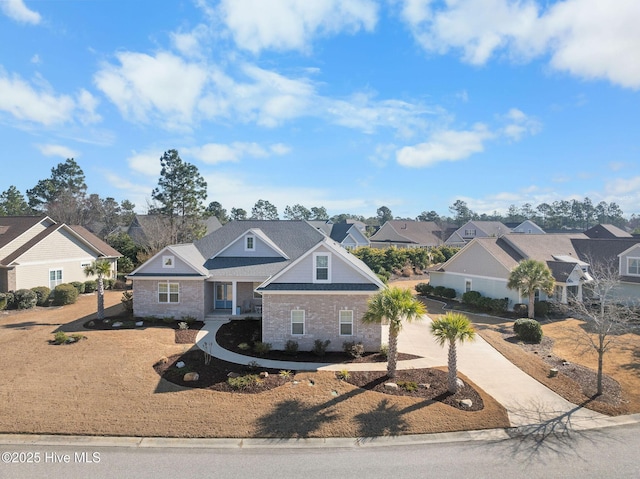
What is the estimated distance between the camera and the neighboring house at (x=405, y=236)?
72688 millimetres

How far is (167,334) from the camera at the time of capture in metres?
21.9

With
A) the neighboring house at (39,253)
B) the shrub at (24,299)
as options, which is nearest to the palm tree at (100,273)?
the shrub at (24,299)

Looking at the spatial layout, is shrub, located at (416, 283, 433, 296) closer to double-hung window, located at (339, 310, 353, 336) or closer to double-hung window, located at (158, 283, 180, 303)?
double-hung window, located at (339, 310, 353, 336)

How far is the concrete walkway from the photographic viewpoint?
13.4m

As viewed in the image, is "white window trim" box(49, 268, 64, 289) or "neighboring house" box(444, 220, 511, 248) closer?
"white window trim" box(49, 268, 64, 289)

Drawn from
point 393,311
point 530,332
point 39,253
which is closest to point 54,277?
point 39,253

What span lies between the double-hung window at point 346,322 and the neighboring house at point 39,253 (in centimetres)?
2609

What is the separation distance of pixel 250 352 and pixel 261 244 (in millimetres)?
10630

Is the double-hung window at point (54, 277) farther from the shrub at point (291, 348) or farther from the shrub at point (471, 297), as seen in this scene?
the shrub at point (471, 297)

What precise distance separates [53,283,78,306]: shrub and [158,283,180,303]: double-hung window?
10822mm

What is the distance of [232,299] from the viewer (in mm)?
26922

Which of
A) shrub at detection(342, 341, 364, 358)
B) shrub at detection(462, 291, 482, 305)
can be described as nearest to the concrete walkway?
shrub at detection(342, 341, 364, 358)

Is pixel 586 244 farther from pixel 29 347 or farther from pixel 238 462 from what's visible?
pixel 29 347

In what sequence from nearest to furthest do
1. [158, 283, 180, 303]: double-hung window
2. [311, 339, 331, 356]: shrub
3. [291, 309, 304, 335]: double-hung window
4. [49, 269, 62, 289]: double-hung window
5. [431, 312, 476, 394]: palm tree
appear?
[431, 312, 476, 394]: palm tree
[311, 339, 331, 356]: shrub
[291, 309, 304, 335]: double-hung window
[158, 283, 180, 303]: double-hung window
[49, 269, 62, 289]: double-hung window
